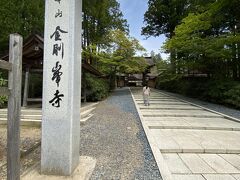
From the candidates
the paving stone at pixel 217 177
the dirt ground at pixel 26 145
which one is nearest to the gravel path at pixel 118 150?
the paving stone at pixel 217 177

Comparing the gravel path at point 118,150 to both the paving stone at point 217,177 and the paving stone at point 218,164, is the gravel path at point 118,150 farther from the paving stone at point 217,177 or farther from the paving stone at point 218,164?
the paving stone at point 218,164

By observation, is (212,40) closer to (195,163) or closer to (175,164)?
(195,163)

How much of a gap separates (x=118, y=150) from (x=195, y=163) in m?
1.74

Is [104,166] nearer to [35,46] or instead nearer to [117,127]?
[117,127]

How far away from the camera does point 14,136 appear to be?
10.1 feet

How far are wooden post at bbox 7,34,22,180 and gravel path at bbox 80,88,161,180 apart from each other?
1534mm

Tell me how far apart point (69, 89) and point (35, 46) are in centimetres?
718

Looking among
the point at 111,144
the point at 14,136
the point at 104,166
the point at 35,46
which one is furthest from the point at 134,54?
the point at 14,136

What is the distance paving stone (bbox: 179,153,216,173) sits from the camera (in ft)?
15.1

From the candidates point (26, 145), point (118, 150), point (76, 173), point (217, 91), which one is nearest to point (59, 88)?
point (76, 173)

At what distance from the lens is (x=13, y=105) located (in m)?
3.02

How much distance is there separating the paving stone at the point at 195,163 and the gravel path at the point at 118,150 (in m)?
0.73

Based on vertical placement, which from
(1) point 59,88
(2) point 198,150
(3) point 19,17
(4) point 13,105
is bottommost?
(2) point 198,150

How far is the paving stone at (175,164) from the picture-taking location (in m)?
4.61
